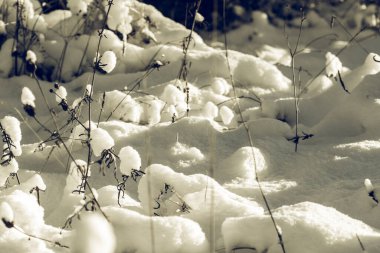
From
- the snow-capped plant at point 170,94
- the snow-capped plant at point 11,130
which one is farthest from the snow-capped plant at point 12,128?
the snow-capped plant at point 170,94

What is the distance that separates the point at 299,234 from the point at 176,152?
3.01ft

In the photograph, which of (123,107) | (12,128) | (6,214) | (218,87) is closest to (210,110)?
(123,107)

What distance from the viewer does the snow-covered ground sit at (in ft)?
4.67

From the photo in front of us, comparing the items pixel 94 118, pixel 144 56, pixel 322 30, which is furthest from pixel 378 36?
pixel 94 118

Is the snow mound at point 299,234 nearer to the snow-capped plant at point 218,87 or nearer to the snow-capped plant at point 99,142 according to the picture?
the snow-capped plant at point 99,142

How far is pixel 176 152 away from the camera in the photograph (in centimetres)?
225

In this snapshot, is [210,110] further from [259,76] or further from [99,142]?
[99,142]

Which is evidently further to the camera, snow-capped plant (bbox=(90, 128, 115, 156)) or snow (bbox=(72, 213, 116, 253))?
snow-capped plant (bbox=(90, 128, 115, 156))

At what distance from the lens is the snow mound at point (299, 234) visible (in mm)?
1365

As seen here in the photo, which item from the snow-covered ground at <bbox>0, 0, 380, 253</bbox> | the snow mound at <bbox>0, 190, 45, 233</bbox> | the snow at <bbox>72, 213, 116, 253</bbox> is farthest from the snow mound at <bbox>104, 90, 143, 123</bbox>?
the snow at <bbox>72, 213, 116, 253</bbox>

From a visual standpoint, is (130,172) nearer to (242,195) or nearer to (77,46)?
(242,195)

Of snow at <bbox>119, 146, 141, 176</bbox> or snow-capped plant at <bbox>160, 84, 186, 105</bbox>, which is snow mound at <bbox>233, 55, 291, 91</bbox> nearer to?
snow-capped plant at <bbox>160, 84, 186, 105</bbox>

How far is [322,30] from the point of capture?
5031 millimetres

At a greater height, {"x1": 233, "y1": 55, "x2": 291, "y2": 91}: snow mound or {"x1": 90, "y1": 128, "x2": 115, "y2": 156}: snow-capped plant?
{"x1": 90, "y1": 128, "x2": 115, "y2": 156}: snow-capped plant
